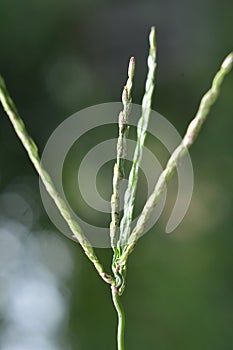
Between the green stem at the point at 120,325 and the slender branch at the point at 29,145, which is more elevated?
the slender branch at the point at 29,145

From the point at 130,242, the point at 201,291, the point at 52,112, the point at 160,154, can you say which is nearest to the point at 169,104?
the point at 160,154

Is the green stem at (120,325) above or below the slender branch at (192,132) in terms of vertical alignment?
below

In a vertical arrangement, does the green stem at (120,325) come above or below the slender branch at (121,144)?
below

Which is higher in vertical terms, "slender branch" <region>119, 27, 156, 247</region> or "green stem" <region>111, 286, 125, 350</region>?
"slender branch" <region>119, 27, 156, 247</region>

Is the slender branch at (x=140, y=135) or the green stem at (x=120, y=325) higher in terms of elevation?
the slender branch at (x=140, y=135)

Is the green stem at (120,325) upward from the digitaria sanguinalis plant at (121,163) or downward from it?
downward

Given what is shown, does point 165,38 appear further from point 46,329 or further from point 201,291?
point 46,329

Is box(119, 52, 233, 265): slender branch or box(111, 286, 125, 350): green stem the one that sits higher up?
box(119, 52, 233, 265): slender branch

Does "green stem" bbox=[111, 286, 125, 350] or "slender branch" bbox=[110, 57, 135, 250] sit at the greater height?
"slender branch" bbox=[110, 57, 135, 250]
